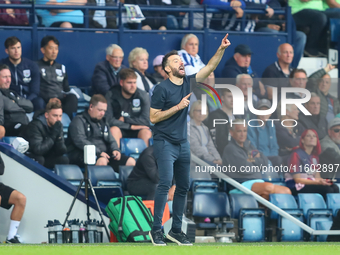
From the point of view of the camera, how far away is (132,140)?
8.88 metres

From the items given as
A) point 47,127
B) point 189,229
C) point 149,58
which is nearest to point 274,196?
point 189,229

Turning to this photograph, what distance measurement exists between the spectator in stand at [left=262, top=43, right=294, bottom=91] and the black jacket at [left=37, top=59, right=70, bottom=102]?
332 centimetres

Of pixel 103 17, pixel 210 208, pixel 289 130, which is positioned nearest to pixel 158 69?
pixel 103 17

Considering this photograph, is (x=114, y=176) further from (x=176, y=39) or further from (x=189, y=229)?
(x=176, y=39)

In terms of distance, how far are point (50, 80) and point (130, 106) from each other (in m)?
1.28

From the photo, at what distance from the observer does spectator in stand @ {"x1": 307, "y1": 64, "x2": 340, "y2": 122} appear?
9.43 m

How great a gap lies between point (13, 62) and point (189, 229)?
3947 mm

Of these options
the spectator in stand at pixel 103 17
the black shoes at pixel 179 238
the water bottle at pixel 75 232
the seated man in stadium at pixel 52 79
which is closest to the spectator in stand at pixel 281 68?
the spectator in stand at pixel 103 17

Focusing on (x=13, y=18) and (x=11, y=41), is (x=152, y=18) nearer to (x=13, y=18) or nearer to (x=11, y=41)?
(x=13, y=18)

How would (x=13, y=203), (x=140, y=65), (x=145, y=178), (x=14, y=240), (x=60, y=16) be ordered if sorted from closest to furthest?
(x=14, y=240) → (x=13, y=203) → (x=145, y=178) → (x=140, y=65) → (x=60, y=16)

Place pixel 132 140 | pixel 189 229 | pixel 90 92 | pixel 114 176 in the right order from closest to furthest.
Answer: pixel 189 229 < pixel 114 176 < pixel 132 140 < pixel 90 92

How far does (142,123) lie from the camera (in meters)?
9.25

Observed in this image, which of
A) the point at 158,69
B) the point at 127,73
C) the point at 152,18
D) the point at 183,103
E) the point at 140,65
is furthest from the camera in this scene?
the point at 152,18

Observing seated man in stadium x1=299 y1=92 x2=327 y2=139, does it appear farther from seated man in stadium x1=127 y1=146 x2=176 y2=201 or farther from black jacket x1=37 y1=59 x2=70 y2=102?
black jacket x1=37 y1=59 x2=70 y2=102
